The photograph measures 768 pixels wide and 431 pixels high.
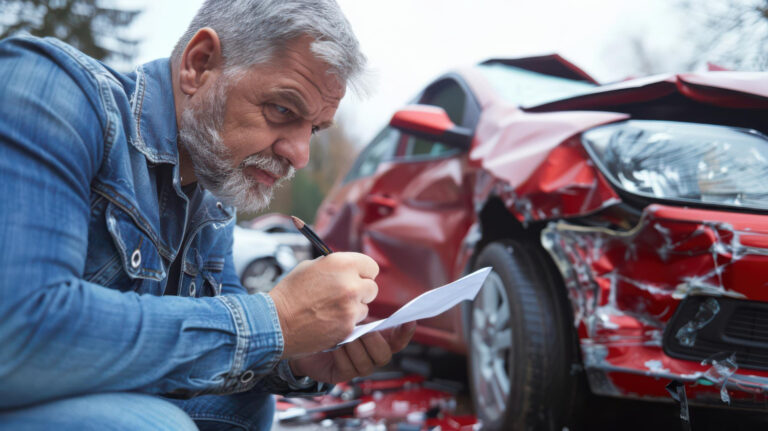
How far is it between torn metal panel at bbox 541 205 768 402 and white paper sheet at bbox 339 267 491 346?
0.68 m

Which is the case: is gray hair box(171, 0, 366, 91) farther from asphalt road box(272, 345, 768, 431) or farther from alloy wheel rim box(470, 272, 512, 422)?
asphalt road box(272, 345, 768, 431)

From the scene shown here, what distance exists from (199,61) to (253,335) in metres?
0.60

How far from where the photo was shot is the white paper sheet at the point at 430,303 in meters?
1.25

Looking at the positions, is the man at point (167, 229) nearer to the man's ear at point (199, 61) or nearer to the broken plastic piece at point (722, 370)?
the man's ear at point (199, 61)

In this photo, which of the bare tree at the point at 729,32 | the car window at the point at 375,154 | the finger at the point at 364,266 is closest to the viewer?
the finger at the point at 364,266

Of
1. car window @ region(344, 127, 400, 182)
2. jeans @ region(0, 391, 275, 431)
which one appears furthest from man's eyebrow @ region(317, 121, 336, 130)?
car window @ region(344, 127, 400, 182)

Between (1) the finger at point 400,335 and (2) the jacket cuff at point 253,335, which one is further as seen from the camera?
(1) the finger at point 400,335

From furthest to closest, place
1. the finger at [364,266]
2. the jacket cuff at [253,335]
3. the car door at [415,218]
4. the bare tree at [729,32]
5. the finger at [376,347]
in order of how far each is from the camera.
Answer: the bare tree at [729,32]
the car door at [415,218]
the finger at [376,347]
the finger at [364,266]
the jacket cuff at [253,335]

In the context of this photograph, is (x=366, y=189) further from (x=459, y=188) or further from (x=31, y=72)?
(x=31, y=72)

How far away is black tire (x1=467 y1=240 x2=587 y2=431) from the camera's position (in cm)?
206

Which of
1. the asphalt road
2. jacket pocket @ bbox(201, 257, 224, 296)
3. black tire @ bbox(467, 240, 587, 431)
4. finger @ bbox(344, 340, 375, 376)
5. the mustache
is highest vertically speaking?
the mustache

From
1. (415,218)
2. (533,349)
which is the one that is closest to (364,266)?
(533,349)

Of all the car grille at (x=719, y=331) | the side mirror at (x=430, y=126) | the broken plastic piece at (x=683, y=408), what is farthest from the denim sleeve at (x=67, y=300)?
the side mirror at (x=430, y=126)

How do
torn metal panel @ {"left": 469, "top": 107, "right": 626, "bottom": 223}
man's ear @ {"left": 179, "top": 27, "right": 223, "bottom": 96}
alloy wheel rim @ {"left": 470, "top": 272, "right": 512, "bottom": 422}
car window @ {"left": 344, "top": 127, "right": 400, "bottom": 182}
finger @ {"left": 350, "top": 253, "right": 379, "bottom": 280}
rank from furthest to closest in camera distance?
1. car window @ {"left": 344, "top": 127, "right": 400, "bottom": 182}
2. alloy wheel rim @ {"left": 470, "top": 272, "right": 512, "bottom": 422}
3. torn metal panel @ {"left": 469, "top": 107, "right": 626, "bottom": 223}
4. man's ear @ {"left": 179, "top": 27, "right": 223, "bottom": 96}
5. finger @ {"left": 350, "top": 253, "right": 379, "bottom": 280}
